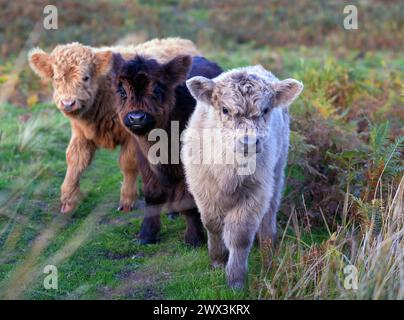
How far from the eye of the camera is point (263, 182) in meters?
5.98

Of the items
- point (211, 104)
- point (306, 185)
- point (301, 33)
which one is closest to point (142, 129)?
point (211, 104)

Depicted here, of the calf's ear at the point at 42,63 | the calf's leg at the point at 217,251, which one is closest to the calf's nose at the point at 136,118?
the calf's leg at the point at 217,251

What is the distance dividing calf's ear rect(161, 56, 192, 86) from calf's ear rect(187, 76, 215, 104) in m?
1.21

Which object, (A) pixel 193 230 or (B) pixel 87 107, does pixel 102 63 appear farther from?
(A) pixel 193 230

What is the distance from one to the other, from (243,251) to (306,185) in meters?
2.56

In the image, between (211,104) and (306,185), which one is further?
(306,185)

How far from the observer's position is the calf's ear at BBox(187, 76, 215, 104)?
227 inches

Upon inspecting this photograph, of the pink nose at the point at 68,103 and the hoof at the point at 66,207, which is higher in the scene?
the pink nose at the point at 68,103

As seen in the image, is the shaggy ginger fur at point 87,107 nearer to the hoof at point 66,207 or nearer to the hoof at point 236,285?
the hoof at point 66,207

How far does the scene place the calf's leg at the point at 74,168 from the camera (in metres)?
8.16

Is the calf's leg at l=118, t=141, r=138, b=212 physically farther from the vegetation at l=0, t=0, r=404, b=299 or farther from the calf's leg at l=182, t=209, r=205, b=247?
the calf's leg at l=182, t=209, r=205, b=247

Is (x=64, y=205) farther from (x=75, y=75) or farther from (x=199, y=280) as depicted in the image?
(x=199, y=280)

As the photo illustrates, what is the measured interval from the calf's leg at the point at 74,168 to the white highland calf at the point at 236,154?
2.35 m
